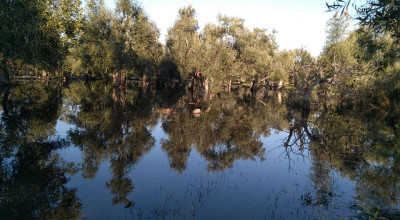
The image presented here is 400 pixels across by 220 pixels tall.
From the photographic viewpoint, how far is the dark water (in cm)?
1020

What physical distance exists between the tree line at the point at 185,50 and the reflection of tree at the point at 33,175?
9.34m

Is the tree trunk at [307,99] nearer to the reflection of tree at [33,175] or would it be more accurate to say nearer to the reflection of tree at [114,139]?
the reflection of tree at [114,139]

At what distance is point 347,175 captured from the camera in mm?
14258

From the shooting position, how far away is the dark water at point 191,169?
33.5ft

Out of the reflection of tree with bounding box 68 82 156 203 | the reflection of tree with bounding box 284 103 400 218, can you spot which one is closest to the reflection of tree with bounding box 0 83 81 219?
the reflection of tree with bounding box 68 82 156 203

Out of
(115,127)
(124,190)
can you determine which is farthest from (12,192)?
(115,127)

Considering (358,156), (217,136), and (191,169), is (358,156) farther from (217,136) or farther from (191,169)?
(191,169)

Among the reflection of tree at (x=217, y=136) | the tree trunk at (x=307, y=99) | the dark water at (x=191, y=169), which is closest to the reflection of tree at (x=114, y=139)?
the dark water at (x=191, y=169)

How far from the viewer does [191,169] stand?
1523 cm

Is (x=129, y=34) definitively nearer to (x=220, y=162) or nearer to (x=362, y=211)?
(x=220, y=162)

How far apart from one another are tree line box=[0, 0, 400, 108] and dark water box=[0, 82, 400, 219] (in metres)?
8.51

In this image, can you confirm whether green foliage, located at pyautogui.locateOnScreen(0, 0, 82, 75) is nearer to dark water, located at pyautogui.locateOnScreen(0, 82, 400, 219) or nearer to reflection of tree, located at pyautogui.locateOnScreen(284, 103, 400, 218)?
dark water, located at pyautogui.locateOnScreen(0, 82, 400, 219)

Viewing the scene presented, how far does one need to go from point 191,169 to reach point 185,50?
44717 mm

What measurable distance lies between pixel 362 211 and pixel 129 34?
201ft
